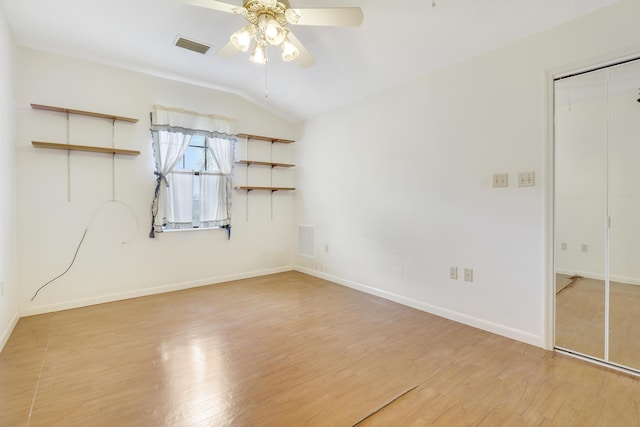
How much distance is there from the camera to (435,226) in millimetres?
3104

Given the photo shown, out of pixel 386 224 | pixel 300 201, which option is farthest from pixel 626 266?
pixel 300 201

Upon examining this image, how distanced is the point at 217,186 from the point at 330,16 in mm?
2910

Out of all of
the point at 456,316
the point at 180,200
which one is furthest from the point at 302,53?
the point at 456,316

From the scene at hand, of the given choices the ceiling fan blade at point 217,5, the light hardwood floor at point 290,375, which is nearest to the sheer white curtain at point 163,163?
the light hardwood floor at point 290,375

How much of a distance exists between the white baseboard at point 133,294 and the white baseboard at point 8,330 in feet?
0.52

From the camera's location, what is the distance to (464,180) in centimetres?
285

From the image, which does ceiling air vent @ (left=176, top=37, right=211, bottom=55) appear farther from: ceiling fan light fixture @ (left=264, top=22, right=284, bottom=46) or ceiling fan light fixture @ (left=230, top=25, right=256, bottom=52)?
ceiling fan light fixture @ (left=264, top=22, right=284, bottom=46)

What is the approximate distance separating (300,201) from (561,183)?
3472mm

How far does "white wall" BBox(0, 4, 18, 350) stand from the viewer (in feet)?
8.14

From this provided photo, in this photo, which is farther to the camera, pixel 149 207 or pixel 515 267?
pixel 149 207

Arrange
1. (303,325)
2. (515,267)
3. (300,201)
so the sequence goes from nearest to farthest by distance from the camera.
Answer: (515,267) → (303,325) → (300,201)

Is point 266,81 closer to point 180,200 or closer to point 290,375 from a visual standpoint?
point 180,200

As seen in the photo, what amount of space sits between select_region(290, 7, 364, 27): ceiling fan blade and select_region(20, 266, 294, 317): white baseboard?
11.3ft

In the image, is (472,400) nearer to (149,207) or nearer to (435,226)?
A: (435,226)
